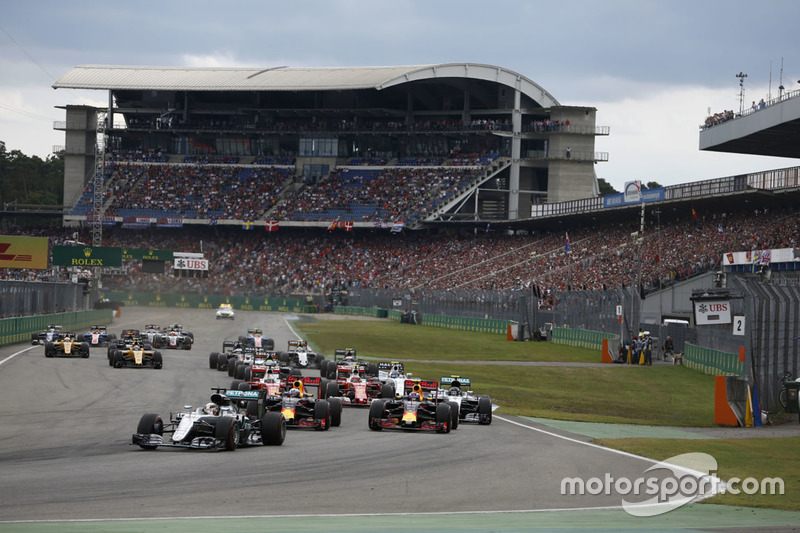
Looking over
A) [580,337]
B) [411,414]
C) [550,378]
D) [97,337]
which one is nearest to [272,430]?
[411,414]

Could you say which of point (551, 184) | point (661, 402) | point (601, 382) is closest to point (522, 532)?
point (661, 402)

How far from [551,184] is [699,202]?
129 ft

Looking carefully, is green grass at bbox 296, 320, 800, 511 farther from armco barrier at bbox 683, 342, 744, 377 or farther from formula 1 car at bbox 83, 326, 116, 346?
formula 1 car at bbox 83, 326, 116, 346

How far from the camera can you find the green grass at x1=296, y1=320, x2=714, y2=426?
30.9 m

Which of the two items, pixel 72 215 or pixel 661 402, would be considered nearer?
pixel 661 402

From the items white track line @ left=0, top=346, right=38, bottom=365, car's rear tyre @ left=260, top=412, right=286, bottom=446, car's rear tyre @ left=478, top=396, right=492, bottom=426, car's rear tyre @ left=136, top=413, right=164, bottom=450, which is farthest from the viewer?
white track line @ left=0, top=346, right=38, bottom=365

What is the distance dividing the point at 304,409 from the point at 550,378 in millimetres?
20779

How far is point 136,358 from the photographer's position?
120ft

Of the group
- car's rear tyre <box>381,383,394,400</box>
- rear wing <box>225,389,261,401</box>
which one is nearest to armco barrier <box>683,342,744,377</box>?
car's rear tyre <box>381,383,394,400</box>

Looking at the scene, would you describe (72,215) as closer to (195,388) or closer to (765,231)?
(765,231)

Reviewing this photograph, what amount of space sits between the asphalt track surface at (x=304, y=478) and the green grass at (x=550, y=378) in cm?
620

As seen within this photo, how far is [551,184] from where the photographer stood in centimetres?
11150

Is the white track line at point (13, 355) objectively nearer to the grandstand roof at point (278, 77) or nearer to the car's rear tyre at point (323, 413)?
the car's rear tyre at point (323, 413)

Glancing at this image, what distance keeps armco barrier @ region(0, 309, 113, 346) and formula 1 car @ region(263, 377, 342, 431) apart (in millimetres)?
25937
